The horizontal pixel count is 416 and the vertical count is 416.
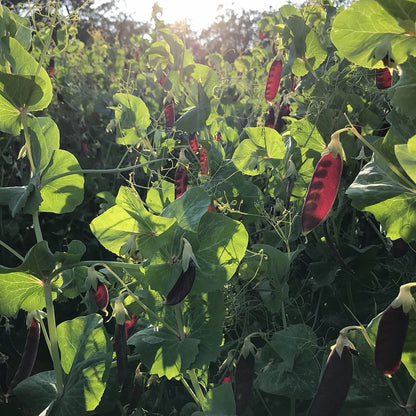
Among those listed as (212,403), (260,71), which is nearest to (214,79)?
(212,403)

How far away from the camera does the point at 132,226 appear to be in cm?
108

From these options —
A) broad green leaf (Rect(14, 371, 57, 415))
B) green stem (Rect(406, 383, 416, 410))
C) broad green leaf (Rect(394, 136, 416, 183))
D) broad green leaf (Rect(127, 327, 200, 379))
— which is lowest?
broad green leaf (Rect(14, 371, 57, 415))

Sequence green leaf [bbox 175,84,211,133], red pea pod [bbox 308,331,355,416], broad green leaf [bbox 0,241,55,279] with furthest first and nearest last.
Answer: green leaf [bbox 175,84,211,133] < broad green leaf [bbox 0,241,55,279] < red pea pod [bbox 308,331,355,416]

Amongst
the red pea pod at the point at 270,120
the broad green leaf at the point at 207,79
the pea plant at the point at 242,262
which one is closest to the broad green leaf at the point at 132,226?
the pea plant at the point at 242,262

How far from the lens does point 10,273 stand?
43.7 inches

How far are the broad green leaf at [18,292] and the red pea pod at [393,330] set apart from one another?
29.1 inches

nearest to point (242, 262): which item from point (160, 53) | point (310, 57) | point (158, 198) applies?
point (158, 198)

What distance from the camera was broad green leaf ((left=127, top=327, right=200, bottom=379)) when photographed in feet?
3.56

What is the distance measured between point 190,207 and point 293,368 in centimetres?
43

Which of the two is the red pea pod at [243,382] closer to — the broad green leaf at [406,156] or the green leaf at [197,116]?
the broad green leaf at [406,156]

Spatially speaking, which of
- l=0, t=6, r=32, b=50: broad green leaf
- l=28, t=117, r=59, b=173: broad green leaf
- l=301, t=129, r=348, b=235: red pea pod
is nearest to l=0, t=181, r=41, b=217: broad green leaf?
l=28, t=117, r=59, b=173: broad green leaf

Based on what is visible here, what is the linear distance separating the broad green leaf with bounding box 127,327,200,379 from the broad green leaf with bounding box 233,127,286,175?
549mm

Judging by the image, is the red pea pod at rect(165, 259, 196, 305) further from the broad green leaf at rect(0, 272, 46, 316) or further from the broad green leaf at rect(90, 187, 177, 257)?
the broad green leaf at rect(0, 272, 46, 316)

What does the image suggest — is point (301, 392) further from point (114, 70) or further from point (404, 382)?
point (114, 70)
